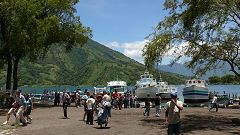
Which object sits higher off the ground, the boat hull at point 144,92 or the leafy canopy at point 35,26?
the leafy canopy at point 35,26

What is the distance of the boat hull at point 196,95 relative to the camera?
178 feet

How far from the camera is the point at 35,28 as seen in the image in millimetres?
38844

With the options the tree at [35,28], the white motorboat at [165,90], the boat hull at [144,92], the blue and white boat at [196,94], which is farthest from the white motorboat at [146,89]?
the tree at [35,28]

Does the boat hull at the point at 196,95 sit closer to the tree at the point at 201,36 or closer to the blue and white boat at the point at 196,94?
the blue and white boat at the point at 196,94

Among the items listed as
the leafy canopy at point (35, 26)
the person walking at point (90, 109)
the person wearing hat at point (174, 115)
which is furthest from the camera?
the leafy canopy at point (35, 26)

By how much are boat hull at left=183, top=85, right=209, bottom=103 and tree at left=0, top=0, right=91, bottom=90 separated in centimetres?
1548

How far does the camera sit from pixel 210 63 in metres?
26.9

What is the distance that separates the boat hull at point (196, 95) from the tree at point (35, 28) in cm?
1548

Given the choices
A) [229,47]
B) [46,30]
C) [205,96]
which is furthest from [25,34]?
[205,96]

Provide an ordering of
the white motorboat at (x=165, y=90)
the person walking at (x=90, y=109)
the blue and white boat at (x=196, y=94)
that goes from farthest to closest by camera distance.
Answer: the white motorboat at (x=165, y=90) → the blue and white boat at (x=196, y=94) → the person walking at (x=90, y=109)

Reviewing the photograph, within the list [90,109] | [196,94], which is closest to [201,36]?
[90,109]

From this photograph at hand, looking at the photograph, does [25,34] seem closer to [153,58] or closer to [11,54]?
[11,54]

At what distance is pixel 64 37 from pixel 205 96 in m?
20.2

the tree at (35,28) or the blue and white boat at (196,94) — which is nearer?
the tree at (35,28)
